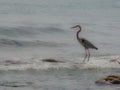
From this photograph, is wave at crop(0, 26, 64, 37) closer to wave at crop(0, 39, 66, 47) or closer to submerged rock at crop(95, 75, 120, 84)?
wave at crop(0, 39, 66, 47)

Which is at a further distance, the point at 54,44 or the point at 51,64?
the point at 54,44

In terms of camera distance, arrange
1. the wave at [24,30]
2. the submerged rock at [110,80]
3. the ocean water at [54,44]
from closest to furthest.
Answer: the submerged rock at [110,80] → the ocean water at [54,44] → the wave at [24,30]

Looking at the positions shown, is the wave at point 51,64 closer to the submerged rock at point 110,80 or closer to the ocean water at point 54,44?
the ocean water at point 54,44

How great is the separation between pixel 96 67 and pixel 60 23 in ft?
42.3

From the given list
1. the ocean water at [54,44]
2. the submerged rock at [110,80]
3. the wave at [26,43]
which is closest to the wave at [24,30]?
the ocean water at [54,44]

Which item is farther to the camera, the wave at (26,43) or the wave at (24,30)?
the wave at (24,30)

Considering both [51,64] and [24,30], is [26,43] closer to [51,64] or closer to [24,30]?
[24,30]

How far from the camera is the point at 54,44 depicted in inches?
848

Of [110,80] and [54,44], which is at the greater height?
[110,80]

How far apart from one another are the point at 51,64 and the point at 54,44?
231 inches

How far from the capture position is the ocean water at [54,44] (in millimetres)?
13406

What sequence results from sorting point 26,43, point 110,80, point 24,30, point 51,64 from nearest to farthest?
point 110,80 → point 51,64 → point 26,43 → point 24,30

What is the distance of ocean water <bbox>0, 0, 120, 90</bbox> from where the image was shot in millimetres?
13406

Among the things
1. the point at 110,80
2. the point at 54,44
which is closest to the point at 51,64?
the point at 110,80
